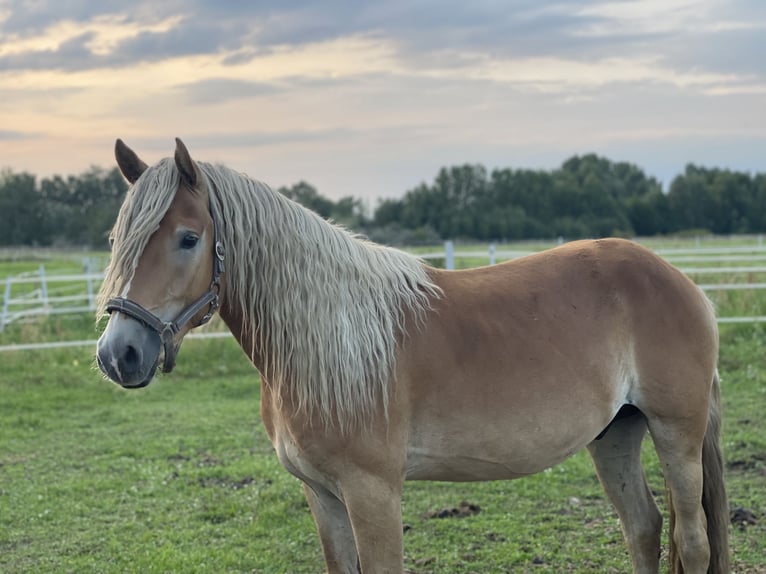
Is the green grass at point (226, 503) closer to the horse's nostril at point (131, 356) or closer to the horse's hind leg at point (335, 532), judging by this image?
the horse's hind leg at point (335, 532)

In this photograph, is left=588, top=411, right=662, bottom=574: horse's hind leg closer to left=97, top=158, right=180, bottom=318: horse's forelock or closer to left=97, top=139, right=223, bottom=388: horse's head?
left=97, top=139, right=223, bottom=388: horse's head

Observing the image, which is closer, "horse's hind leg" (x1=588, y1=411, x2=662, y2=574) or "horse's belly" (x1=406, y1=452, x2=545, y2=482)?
"horse's belly" (x1=406, y1=452, x2=545, y2=482)

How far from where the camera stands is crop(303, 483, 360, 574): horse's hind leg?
299cm

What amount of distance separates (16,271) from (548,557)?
32.8 m

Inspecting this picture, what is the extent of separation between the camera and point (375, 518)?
2650mm


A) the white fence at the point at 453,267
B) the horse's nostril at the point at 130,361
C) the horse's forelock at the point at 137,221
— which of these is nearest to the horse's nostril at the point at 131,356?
the horse's nostril at the point at 130,361

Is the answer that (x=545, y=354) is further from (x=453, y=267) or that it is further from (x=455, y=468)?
(x=453, y=267)

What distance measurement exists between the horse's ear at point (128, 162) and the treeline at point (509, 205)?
50.3 m

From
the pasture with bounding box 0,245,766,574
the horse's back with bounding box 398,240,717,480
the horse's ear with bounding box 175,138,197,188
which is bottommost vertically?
the pasture with bounding box 0,245,766,574

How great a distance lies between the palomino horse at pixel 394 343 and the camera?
2.50 m

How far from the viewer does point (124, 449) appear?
6.72 meters

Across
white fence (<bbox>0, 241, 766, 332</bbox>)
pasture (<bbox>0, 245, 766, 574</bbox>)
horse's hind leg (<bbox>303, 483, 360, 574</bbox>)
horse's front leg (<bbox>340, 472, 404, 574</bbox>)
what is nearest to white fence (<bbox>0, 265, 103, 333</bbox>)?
white fence (<bbox>0, 241, 766, 332</bbox>)

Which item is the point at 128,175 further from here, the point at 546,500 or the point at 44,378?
the point at 44,378

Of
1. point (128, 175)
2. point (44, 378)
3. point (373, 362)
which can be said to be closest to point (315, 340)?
point (373, 362)
